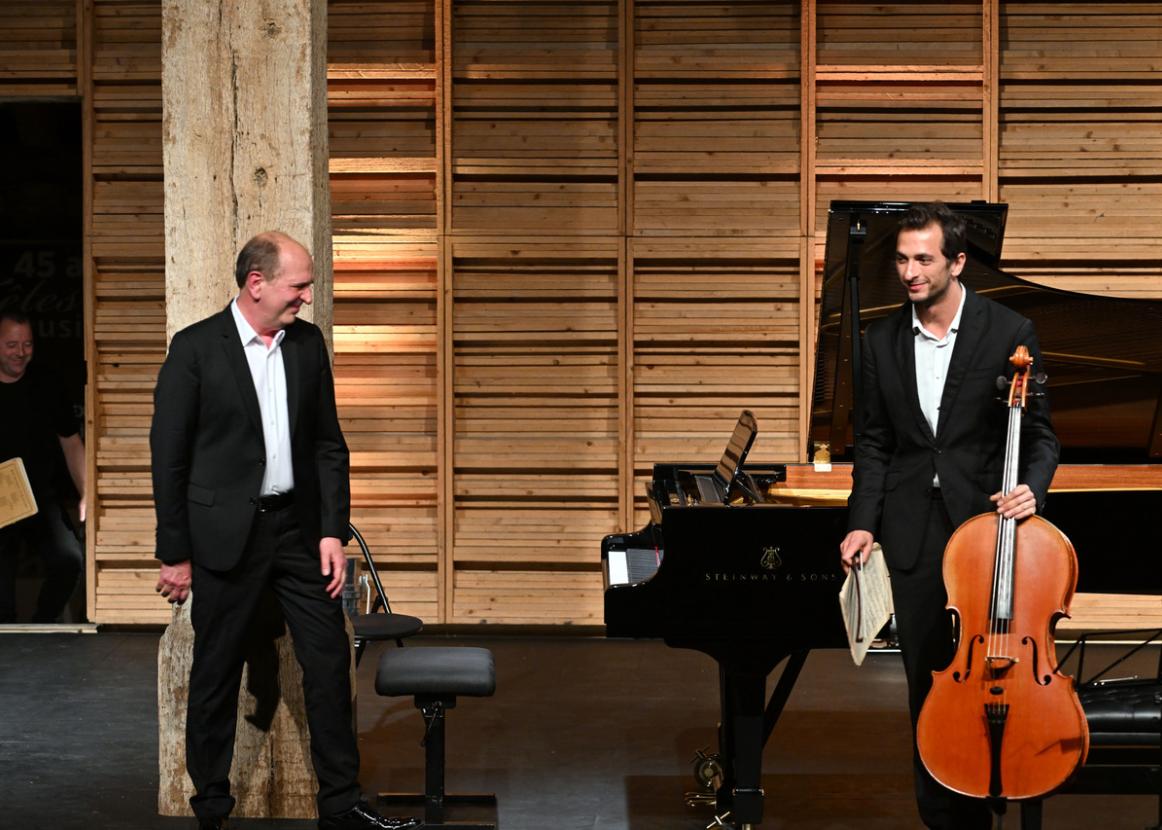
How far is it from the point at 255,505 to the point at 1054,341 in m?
2.70

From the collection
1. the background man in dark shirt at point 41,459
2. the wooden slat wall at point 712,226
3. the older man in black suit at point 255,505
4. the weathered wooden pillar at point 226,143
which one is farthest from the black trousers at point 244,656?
the background man in dark shirt at point 41,459

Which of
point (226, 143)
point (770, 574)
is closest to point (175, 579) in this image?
point (226, 143)

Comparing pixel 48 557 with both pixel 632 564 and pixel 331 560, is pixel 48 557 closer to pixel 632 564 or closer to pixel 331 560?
pixel 331 560

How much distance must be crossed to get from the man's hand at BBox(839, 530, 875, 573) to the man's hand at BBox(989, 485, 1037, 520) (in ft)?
1.18

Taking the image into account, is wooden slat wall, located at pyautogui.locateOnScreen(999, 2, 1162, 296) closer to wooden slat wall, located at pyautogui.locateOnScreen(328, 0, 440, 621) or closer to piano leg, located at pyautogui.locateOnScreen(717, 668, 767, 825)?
wooden slat wall, located at pyautogui.locateOnScreen(328, 0, 440, 621)

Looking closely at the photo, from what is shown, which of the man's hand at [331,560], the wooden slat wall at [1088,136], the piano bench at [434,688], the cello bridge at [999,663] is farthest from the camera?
the wooden slat wall at [1088,136]

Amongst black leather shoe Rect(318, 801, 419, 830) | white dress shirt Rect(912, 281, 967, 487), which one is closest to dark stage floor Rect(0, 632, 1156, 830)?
black leather shoe Rect(318, 801, 419, 830)

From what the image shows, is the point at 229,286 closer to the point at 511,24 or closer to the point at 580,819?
the point at 580,819

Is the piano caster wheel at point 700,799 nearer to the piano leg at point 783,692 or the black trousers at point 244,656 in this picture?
the piano leg at point 783,692

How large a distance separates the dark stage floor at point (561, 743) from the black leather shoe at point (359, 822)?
24 cm

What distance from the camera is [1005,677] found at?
2.91 metres

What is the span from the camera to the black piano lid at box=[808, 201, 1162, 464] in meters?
4.28

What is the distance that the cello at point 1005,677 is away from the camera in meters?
2.89

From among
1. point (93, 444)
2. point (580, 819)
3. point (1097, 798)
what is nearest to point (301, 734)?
point (580, 819)
